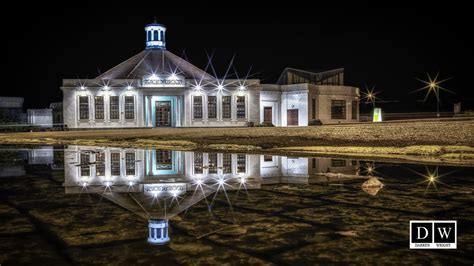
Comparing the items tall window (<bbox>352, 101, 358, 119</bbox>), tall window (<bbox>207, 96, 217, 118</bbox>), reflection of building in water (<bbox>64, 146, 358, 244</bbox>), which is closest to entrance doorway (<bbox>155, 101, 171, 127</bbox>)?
tall window (<bbox>207, 96, 217, 118</bbox>)

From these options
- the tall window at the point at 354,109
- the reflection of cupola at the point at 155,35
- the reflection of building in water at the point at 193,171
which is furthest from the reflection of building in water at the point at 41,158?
the tall window at the point at 354,109

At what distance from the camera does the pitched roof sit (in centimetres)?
4272

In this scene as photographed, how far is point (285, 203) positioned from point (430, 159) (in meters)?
7.32

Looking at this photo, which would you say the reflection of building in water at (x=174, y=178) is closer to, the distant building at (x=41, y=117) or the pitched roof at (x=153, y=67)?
the pitched roof at (x=153, y=67)

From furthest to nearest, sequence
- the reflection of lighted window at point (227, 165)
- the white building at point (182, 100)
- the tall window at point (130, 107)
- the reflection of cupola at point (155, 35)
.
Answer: the reflection of cupola at point (155, 35) → the tall window at point (130, 107) → the white building at point (182, 100) → the reflection of lighted window at point (227, 165)

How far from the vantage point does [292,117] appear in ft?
143

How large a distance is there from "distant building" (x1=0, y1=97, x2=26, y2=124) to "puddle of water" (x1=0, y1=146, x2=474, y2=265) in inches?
1520

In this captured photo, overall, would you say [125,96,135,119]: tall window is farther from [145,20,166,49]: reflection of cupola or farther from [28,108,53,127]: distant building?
[28,108,53,127]: distant building

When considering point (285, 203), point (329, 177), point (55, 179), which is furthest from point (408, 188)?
point (55, 179)

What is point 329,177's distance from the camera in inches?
320

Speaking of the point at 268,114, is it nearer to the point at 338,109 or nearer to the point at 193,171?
the point at 338,109

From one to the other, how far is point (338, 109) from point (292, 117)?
5519mm

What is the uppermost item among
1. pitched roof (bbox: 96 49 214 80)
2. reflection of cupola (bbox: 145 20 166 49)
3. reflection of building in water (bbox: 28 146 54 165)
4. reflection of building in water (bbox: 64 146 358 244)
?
reflection of cupola (bbox: 145 20 166 49)

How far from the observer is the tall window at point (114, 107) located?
39906 mm
